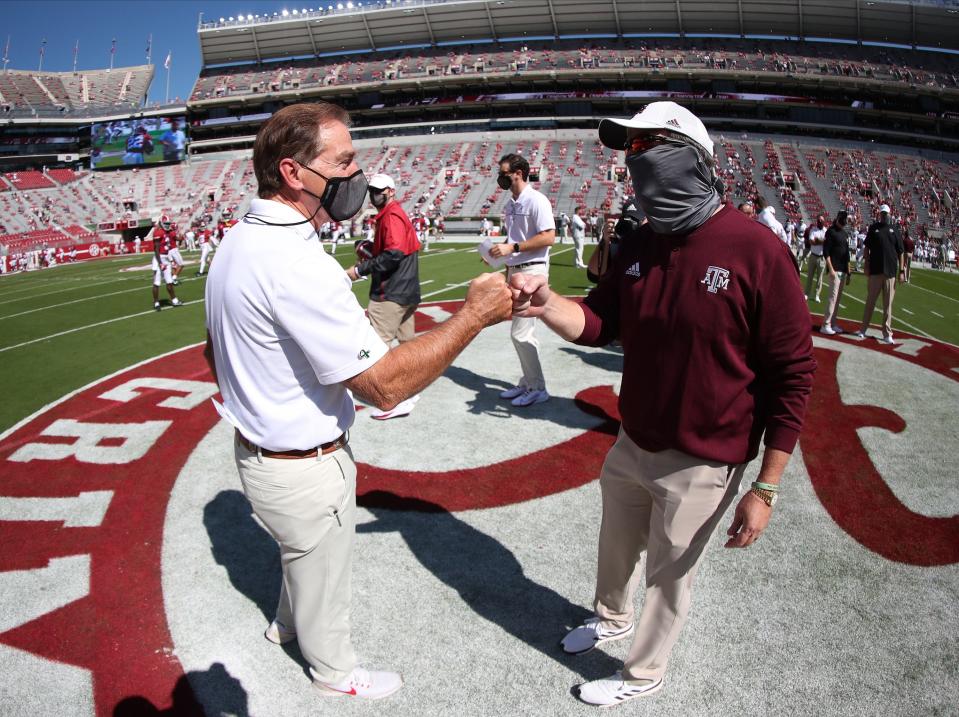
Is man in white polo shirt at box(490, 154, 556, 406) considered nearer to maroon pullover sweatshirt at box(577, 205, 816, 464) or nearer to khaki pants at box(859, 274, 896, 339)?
maroon pullover sweatshirt at box(577, 205, 816, 464)

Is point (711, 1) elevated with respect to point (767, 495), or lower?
elevated

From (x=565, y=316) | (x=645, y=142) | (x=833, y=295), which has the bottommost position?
(x=833, y=295)

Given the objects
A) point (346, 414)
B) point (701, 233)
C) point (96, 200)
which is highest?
point (96, 200)

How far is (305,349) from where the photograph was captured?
2.18 metres

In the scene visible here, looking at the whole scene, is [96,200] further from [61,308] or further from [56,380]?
[56,380]

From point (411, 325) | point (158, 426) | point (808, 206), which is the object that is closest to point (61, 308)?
point (158, 426)

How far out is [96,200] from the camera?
182 feet

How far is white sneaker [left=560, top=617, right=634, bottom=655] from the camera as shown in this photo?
3.09 meters

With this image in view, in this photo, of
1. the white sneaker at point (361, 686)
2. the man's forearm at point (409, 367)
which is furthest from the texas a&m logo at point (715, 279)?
the white sneaker at point (361, 686)

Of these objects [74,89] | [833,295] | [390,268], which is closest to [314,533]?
[390,268]

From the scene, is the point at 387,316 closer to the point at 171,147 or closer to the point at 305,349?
the point at 305,349

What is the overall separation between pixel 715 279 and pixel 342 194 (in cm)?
162

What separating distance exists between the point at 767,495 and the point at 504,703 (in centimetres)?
163

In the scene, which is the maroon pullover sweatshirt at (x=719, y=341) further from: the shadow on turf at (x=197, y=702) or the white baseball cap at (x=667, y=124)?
the shadow on turf at (x=197, y=702)
